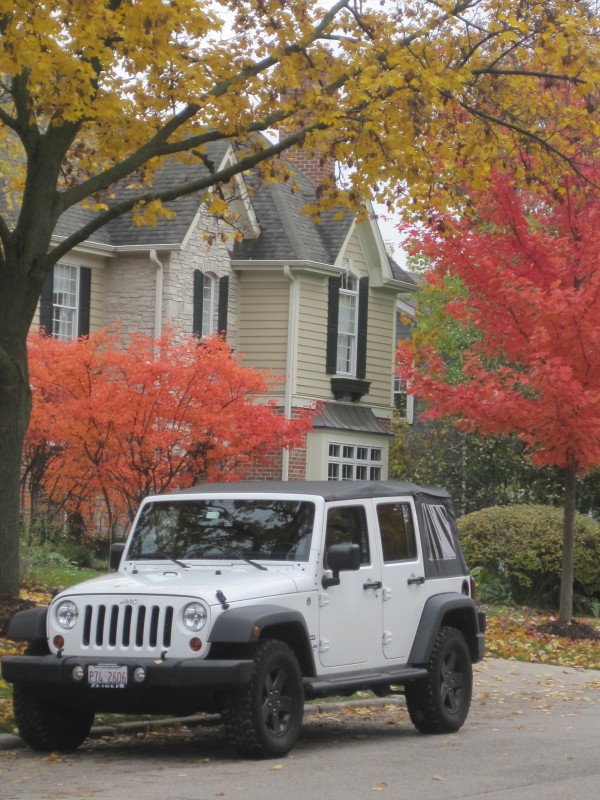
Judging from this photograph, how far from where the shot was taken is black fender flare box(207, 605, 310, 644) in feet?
29.4

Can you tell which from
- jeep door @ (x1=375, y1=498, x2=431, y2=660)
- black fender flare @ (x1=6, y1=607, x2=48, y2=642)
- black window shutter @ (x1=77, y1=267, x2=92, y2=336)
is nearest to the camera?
black fender flare @ (x1=6, y1=607, x2=48, y2=642)

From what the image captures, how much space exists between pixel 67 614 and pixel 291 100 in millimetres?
6259

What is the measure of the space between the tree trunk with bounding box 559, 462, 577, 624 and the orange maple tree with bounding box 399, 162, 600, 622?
1 centimetres

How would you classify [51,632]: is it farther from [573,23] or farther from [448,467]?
[448,467]

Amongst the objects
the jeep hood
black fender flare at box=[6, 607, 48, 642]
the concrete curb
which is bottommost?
the concrete curb

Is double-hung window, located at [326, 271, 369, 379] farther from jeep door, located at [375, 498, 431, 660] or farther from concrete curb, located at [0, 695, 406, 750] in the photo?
jeep door, located at [375, 498, 431, 660]

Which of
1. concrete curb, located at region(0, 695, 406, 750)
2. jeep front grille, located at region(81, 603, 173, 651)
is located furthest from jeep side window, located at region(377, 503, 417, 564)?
jeep front grille, located at region(81, 603, 173, 651)

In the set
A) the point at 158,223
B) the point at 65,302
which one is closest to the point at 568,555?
the point at 65,302

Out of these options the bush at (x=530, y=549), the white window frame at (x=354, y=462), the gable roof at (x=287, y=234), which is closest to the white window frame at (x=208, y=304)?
the gable roof at (x=287, y=234)

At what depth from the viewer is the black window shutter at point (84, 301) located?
91.4ft

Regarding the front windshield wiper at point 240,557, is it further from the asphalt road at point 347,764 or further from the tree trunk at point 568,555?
the tree trunk at point 568,555

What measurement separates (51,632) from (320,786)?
218 cm

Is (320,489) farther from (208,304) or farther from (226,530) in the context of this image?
(208,304)

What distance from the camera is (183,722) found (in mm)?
11383
